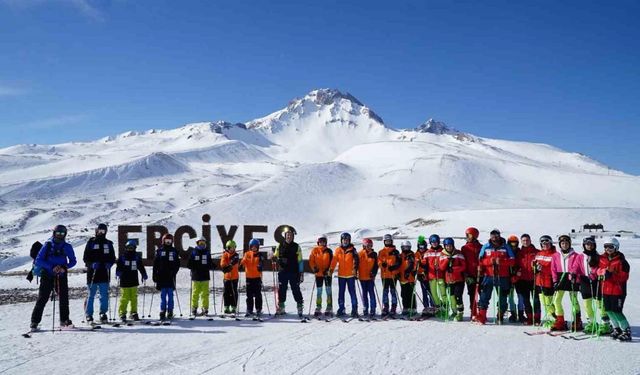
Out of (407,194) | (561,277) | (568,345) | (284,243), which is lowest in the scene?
(568,345)

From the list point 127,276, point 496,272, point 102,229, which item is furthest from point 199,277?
point 496,272

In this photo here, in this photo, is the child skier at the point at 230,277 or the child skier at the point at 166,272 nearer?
the child skier at the point at 166,272

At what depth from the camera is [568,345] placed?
9.11m

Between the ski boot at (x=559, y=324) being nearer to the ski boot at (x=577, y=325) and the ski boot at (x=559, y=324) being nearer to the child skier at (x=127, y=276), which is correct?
the ski boot at (x=577, y=325)

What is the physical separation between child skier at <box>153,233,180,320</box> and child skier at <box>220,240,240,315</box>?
1364 millimetres

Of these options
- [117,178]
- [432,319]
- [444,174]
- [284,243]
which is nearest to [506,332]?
[432,319]

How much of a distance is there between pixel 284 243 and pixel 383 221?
164 feet

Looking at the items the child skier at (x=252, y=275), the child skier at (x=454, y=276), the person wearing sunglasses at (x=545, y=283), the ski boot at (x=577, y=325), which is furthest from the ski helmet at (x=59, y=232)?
the ski boot at (x=577, y=325)

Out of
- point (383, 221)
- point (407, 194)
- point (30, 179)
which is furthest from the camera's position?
point (30, 179)

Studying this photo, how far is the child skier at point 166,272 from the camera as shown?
12.2 m

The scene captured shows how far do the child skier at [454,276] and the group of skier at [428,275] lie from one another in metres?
0.03

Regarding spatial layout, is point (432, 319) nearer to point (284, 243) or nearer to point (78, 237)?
point (284, 243)

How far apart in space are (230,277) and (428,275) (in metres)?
5.47

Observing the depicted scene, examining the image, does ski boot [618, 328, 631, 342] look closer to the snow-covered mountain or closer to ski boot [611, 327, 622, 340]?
ski boot [611, 327, 622, 340]
